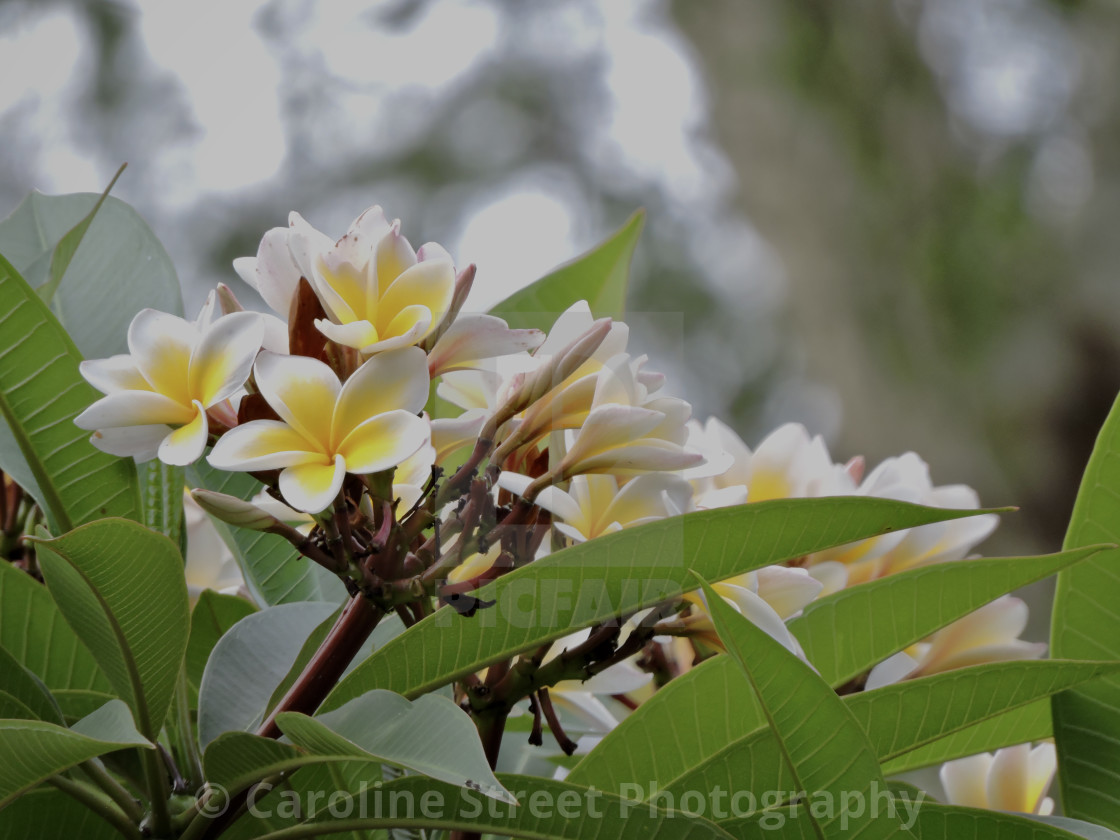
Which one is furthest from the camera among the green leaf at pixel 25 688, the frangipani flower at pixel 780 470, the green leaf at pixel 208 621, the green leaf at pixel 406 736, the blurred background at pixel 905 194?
the blurred background at pixel 905 194

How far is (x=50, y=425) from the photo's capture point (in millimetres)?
541

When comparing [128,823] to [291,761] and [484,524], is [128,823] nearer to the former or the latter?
[291,761]

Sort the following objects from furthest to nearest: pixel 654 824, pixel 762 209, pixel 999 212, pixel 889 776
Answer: pixel 762 209 < pixel 999 212 < pixel 889 776 < pixel 654 824

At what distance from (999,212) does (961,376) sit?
809 millimetres

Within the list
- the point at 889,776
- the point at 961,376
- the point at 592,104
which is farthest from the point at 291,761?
the point at 592,104

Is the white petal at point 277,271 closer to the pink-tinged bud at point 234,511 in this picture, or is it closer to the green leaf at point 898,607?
the pink-tinged bud at point 234,511

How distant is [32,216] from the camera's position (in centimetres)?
73

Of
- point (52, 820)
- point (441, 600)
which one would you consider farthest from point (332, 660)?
point (52, 820)

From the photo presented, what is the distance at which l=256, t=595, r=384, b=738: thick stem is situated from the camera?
47cm

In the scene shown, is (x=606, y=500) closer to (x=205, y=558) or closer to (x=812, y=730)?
(x=812, y=730)

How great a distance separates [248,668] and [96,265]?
0.32 metres

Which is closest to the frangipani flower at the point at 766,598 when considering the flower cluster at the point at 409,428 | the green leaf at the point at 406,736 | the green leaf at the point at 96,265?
the flower cluster at the point at 409,428

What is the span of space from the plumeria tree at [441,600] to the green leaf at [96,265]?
61 mm

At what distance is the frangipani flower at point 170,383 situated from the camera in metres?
0.45
